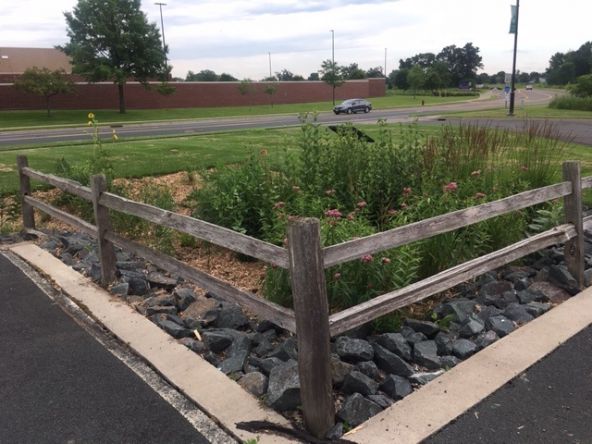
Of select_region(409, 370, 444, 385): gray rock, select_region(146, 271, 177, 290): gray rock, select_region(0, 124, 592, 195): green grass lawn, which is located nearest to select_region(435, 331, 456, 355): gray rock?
select_region(409, 370, 444, 385): gray rock

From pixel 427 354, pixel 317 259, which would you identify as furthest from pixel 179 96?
pixel 317 259

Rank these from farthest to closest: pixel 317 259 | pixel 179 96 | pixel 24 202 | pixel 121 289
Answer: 1. pixel 179 96
2. pixel 24 202
3. pixel 121 289
4. pixel 317 259

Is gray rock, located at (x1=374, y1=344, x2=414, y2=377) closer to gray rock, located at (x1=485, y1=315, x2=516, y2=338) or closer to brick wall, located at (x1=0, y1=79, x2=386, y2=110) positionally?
gray rock, located at (x1=485, y1=315, x2=516, y2=338)

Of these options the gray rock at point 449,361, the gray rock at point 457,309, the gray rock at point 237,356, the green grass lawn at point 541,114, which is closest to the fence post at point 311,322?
the gray rock at point 237,356

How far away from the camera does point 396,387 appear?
3254 mm

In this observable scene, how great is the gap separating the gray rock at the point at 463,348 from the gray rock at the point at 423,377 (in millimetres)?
315

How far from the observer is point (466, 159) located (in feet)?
21.2

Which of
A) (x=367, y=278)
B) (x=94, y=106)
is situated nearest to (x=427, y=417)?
(x=367, y=278)

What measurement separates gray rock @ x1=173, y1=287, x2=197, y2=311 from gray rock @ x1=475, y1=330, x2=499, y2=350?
7.70 feet

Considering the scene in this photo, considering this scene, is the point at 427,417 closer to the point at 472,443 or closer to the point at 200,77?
the point at 472,443

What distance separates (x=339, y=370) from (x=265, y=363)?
0.52 metres

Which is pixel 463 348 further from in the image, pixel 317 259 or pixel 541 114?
pixel 541 114

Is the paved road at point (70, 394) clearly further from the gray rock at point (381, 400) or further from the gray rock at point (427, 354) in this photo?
the gray rock at point (427, 354)

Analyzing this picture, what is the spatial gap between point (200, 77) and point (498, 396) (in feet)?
345
